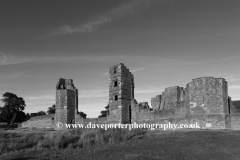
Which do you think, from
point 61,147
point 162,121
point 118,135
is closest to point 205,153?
point 118,135

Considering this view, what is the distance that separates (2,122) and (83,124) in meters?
41.0

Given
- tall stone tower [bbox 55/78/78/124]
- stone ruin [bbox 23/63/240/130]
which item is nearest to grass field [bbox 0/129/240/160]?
stone ruin [bbox 23/63/240/130]

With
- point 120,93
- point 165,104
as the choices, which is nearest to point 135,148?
point 120,93

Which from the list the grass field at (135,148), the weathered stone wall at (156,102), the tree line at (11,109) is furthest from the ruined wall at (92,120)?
the tree line at (11,109)

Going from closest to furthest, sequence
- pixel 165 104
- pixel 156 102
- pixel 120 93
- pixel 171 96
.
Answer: pixel 120 93
pixel 171 96
pixel 165 104
pixel 156 102

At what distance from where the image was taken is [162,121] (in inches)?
1065

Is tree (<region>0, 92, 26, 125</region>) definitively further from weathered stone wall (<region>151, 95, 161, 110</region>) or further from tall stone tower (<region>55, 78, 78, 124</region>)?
weathered stone wall (<region>151, 95, 161, 110</region>)

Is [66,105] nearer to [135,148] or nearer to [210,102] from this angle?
[210,102]

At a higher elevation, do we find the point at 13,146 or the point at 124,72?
the point at 124,72

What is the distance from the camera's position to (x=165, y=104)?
1332 inches

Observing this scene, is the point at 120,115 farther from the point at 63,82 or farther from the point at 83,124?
the point at 63,82

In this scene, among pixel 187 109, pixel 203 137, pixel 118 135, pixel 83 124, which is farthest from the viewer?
pixel 83 124

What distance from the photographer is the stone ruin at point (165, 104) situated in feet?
76.6

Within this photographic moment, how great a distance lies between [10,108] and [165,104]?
44.4 meters
